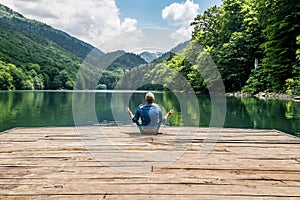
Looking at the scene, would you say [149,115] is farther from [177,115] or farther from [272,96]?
[272,96]

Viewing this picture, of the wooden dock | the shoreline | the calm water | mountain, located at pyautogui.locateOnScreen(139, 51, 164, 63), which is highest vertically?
the shoreline

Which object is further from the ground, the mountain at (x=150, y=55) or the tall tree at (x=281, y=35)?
the tall tree at (x=281, y=35)

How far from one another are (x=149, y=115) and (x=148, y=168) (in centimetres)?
206

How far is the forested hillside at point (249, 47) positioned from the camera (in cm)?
2473

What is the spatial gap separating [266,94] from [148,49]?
27466mm

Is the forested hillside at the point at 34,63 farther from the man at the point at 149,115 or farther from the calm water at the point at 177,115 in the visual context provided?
the man at the point at 149,115

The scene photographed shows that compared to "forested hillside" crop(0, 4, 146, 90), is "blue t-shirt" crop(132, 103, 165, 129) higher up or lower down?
lower down

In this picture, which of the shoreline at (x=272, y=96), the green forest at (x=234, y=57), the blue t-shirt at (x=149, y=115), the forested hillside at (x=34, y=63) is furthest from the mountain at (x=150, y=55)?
the forested hillside at (x=34, y=63)

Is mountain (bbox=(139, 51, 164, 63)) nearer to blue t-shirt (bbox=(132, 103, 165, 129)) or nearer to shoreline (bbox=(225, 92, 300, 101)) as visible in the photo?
blue t-shirt (bbox=(132, 103, 165, 129))

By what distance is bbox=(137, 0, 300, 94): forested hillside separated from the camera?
974 inches

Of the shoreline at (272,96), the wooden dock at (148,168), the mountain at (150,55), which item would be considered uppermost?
the shoreline at (272,96)

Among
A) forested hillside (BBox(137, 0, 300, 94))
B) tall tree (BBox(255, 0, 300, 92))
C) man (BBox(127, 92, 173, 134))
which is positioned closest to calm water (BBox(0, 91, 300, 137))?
forested hillside (BBox(137, 0, 300, 94))

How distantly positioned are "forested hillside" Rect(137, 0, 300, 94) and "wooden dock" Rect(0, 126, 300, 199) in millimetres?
9327

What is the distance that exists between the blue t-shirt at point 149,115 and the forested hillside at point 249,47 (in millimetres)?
8468
